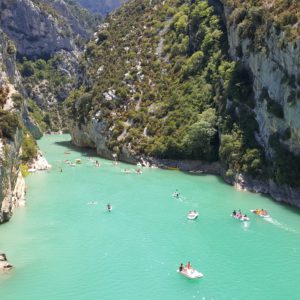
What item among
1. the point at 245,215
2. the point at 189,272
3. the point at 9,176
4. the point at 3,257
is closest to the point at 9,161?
the point at 9,176

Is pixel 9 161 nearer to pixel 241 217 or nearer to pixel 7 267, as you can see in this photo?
pixel 7 267

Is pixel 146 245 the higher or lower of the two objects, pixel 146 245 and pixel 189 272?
the lower

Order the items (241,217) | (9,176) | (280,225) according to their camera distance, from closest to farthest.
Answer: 1. (280,225)
2. (9,176)
3. (241,217)

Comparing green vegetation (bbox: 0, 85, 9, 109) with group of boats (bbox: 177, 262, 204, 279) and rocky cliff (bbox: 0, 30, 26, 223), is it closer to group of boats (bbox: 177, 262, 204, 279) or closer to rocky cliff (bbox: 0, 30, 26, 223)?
rocky cliff (bbox: 0, 30, 26, 223)

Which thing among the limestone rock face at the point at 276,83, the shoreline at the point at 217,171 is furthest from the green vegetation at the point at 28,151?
the limestone rock face at the point at 276,83

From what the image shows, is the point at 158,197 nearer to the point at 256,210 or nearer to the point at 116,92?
the point at 256,210

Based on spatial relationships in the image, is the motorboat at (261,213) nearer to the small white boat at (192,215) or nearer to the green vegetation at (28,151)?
the small white boat at (192,215)

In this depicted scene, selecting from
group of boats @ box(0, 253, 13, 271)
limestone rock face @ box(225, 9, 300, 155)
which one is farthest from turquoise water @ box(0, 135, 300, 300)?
limestone rock face @ box(225, 9, 300, 155)
